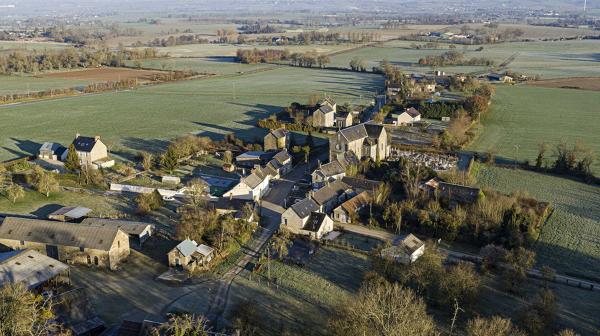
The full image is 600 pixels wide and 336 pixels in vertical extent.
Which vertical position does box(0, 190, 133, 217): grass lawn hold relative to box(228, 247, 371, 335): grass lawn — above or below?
above

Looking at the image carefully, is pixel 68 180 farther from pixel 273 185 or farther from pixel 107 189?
pixel 273 185

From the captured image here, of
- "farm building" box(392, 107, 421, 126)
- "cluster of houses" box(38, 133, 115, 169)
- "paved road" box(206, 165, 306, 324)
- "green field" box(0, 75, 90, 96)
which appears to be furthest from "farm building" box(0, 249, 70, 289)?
"green field" box(0, 75, 90, 96)

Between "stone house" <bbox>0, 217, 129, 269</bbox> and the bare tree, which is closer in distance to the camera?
the bare tree

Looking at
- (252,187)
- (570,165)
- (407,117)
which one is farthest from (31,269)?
(407,117)

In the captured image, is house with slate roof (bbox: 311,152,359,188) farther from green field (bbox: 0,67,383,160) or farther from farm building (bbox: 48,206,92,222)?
green field (bbox: 0,67,383,160)

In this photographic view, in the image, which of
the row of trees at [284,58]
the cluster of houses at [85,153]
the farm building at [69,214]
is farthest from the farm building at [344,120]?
the row of trees at [284,58]

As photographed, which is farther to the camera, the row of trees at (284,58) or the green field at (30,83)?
the row of trees at (284,58)

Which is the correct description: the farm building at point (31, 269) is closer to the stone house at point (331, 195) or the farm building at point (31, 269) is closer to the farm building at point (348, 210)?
the stone house at point (331, 195)
